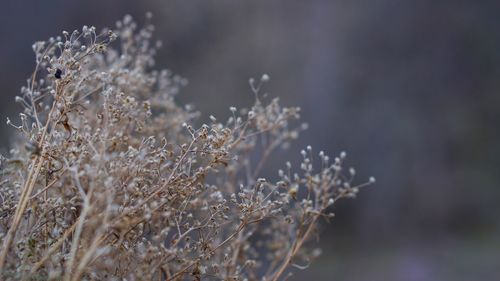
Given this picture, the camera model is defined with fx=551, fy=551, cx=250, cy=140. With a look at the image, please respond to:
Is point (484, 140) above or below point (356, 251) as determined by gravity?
above

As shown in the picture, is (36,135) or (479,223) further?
(479,223)

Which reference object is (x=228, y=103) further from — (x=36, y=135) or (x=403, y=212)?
(x=36, y=135)

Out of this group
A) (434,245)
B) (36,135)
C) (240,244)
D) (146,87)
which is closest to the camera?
(36,135)

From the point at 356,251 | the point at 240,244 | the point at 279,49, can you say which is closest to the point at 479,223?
the point at 356,251

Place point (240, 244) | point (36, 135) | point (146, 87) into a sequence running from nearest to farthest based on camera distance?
point (36, 135) → point (240, 244) → point (146, 87)

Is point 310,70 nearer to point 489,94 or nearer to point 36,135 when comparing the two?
point 489,94

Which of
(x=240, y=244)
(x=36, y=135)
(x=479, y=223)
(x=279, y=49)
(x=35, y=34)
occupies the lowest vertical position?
(x=240, y=244)

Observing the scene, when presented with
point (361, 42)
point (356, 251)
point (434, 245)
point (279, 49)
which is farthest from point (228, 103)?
point (434, 245)
